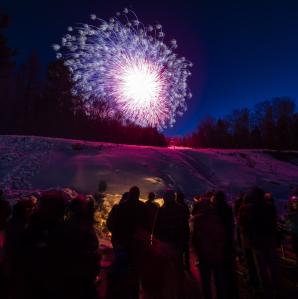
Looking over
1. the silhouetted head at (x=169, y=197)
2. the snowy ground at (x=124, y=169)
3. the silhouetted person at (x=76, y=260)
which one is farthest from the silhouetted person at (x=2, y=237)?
the snowy ground at (x=124, y=169)

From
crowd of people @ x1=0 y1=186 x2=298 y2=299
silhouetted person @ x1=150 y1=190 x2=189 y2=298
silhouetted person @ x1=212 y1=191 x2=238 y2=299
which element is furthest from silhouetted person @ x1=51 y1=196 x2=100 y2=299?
silhouetted person @ x1=212 y1=191 x2=238 y2=299

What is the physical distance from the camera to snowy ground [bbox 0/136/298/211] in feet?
63.4

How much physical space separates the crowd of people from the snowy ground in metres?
12.0

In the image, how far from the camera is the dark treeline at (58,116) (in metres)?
45.1

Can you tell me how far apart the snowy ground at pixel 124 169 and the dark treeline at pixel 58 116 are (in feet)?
47.0

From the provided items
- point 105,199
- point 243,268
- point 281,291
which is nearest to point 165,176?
point 105,199

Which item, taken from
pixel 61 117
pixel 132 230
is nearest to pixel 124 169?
pixel 132 230

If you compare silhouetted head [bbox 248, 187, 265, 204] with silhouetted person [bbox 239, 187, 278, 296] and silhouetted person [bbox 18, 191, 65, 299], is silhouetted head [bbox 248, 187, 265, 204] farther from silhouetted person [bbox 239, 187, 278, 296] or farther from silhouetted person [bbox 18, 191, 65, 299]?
silhouetted person [bbox 18, 191, 65, 299]

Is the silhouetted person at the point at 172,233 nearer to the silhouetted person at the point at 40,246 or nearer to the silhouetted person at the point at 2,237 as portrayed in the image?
the silhouetted person at the point at 2,237

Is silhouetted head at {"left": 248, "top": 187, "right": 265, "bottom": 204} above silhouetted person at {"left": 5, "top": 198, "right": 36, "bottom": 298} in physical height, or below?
above

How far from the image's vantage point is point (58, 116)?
49.4 meters

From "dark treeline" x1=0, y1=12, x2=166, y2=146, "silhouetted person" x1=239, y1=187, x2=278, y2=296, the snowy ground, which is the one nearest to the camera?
"silhouetted person" x1=239, y1=187, x2=278, y2=296

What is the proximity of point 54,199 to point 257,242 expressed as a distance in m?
4.28

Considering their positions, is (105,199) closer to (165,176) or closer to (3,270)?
(165,176)
